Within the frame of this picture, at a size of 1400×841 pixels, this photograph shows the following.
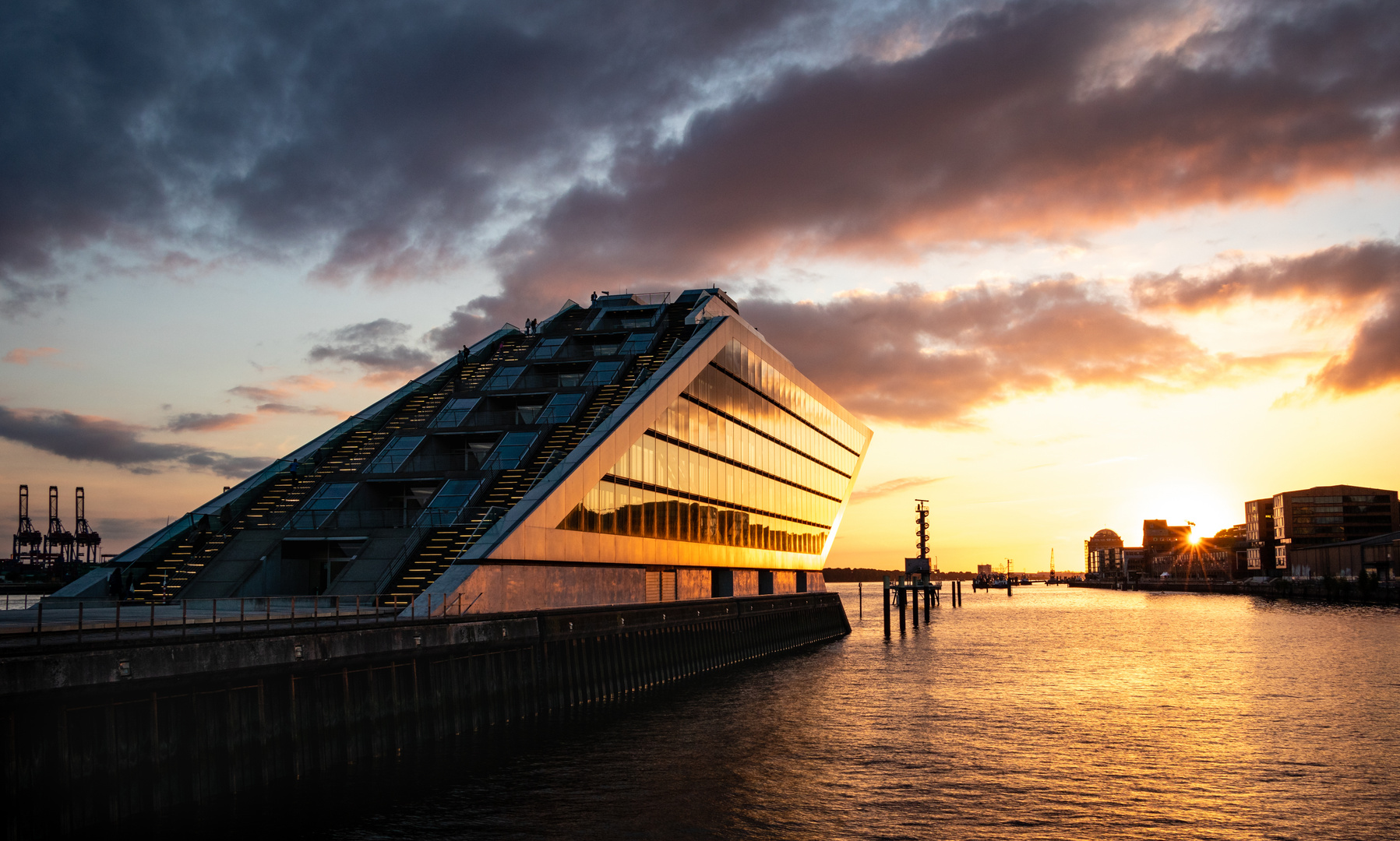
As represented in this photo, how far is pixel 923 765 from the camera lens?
29.3m

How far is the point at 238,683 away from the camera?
22.7 metres

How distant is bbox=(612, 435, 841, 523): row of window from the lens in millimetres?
52062

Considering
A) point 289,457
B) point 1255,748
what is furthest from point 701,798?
point 289,457

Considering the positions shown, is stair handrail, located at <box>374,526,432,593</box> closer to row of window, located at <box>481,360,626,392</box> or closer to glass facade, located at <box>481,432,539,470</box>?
glass facade, located at <box>481,432,539,470</box>

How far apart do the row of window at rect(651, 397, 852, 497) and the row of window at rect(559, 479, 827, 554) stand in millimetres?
3333

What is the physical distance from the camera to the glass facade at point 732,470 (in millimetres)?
51656

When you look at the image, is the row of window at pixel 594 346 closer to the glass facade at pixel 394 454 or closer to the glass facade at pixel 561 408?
the glass facade at pixel 561 408

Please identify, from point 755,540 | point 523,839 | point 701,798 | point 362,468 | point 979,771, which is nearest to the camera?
point 523,839

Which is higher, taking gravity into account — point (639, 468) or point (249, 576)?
point (639, 468)

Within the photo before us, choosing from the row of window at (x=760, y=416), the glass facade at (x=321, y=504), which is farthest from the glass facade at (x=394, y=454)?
the row of window at (x=760, y=416)

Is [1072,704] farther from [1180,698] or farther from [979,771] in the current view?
[979,771]

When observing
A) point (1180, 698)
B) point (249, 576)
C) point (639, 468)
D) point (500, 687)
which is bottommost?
point (1180, 698)

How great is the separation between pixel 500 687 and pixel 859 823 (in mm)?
13727

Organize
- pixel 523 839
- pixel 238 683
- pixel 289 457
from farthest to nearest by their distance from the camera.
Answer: pixel 289 457, pixel 238 683, pixel 523 839
